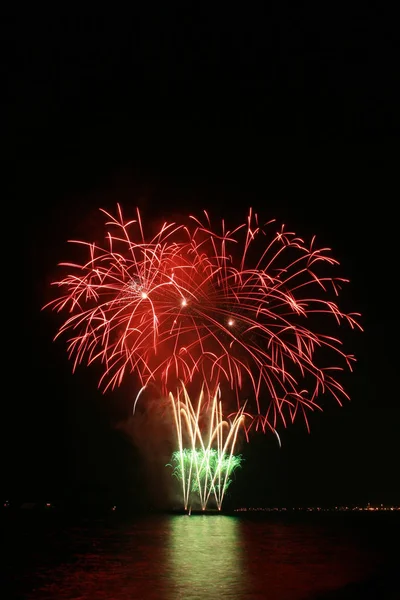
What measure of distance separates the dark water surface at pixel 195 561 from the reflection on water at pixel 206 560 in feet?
0.07

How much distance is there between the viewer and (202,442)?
28.2 meters

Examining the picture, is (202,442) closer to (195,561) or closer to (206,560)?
(206,560)

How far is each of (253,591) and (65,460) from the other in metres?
28.0

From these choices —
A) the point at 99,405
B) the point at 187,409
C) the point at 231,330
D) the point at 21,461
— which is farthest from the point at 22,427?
the point at 231,330

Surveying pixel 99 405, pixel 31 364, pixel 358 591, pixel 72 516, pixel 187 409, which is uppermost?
pixel 31 364

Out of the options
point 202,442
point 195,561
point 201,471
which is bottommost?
point 195,561

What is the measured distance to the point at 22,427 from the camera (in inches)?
1607

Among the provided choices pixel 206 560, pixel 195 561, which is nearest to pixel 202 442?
pixel 206 560

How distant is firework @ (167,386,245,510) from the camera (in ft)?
91.2

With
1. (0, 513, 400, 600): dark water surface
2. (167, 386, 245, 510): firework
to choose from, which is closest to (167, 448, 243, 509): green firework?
(167, 386, 245, 510): firework

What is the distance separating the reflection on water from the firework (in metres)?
2.38

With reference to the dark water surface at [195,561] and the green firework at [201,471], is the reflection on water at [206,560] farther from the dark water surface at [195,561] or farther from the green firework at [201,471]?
the green firework at [201,471]

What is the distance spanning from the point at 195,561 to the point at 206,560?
0.32m

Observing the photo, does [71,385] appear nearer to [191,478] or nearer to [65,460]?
[65,460]
